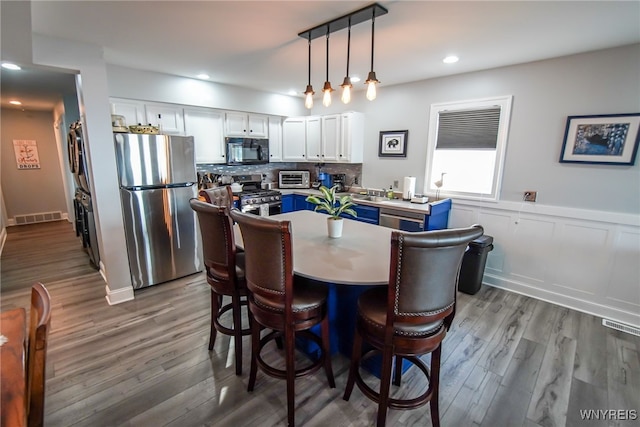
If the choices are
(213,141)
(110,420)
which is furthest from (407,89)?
(110,420)

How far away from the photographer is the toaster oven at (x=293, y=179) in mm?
5133

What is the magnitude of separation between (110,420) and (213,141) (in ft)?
11.3

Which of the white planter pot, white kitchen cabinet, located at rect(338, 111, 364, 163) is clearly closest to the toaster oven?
white kitchen cabinet, located at rect(338, 111, 364, 163)

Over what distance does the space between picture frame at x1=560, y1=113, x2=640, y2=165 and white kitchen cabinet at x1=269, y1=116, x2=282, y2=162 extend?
3.89 m

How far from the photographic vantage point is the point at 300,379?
6.57 feet

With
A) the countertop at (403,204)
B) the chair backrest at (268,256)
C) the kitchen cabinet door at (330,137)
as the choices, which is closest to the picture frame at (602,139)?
the countertop at (403,204)

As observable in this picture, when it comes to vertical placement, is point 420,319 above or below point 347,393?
above

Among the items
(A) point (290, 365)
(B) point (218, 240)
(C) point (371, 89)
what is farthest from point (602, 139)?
(B) point (218, 240)

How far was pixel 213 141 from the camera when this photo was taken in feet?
13.9

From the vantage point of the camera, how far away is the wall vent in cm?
597

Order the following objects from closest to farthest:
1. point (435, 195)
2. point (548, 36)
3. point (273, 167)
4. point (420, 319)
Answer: point (420, 319) < point (548, 36) < point (435, 195) < point (273, 167)

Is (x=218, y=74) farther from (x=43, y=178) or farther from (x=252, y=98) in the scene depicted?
(x=43, y=178)

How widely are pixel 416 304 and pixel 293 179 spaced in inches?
161

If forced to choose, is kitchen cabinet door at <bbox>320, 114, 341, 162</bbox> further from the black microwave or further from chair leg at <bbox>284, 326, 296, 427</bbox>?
chair leg at <bbox>284, 326, 296, 427</bbox>
